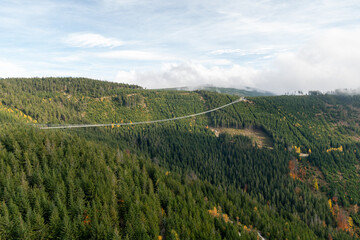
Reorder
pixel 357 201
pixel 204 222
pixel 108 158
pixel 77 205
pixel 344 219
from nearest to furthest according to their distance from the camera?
pixel 77 205 → pixel 204 222 → pixel 108 158 → pixel 344 219 → pixel 357 201

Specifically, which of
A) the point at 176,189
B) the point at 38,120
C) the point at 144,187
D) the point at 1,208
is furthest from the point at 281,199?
the point at 38,120

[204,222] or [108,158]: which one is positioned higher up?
[108,158]

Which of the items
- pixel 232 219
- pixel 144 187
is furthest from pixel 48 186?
pixel 232 219

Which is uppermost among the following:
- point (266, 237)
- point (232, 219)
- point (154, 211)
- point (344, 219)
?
point (154, 211)

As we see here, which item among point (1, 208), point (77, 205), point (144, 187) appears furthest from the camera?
point (144, 187)

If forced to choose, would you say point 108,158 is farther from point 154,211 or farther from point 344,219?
point 344,219

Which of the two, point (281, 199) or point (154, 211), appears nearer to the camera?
point (154, 211)

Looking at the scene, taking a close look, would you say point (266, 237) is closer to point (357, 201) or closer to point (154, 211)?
point (154, 211)

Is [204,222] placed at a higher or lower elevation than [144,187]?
lower

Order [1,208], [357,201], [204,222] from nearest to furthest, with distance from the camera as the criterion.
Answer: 1. [1,208]
2. [204,222]
3. [357,201]
